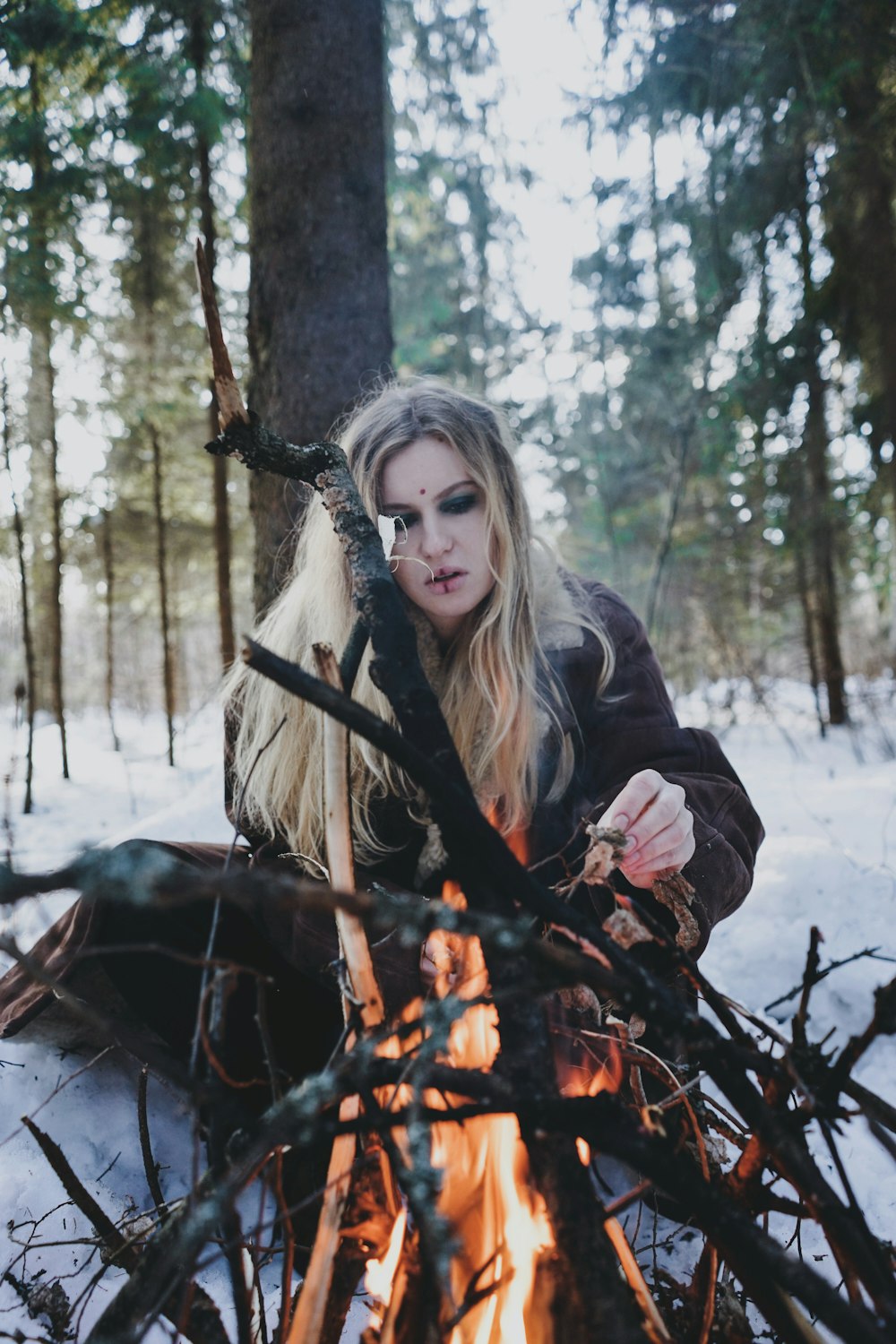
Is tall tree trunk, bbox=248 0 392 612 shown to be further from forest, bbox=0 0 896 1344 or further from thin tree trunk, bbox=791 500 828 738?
thin tree trunk, bbox=791 500 828 738

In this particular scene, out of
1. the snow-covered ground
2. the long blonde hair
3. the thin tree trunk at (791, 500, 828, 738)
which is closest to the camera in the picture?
the snow-covered ground

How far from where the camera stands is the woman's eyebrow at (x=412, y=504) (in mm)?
2150

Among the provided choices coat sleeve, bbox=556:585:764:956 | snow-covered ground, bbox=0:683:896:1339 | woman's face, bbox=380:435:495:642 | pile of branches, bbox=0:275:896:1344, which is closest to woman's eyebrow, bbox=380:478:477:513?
woman's face, bbox=380:435:495:642

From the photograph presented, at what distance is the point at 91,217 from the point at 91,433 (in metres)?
3.05

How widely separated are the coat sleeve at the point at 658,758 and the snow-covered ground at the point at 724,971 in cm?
37

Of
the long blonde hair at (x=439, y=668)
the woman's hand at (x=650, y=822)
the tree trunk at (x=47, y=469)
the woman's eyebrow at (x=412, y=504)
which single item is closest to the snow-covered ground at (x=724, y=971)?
the woman's hand at (x=650, y=822)

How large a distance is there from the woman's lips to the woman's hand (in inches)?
36.6

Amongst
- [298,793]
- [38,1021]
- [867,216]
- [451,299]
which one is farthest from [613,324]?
[38,1021]

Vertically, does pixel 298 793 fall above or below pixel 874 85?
below

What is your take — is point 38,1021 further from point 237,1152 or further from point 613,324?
point 613,324

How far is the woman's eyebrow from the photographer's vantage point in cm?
215

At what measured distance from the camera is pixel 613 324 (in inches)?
361

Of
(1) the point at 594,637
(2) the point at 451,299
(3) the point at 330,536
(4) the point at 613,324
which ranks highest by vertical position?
(2) the point at 451,299

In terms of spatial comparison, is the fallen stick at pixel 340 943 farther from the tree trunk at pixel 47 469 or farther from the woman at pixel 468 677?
the tree trunk at pixel 47 469
